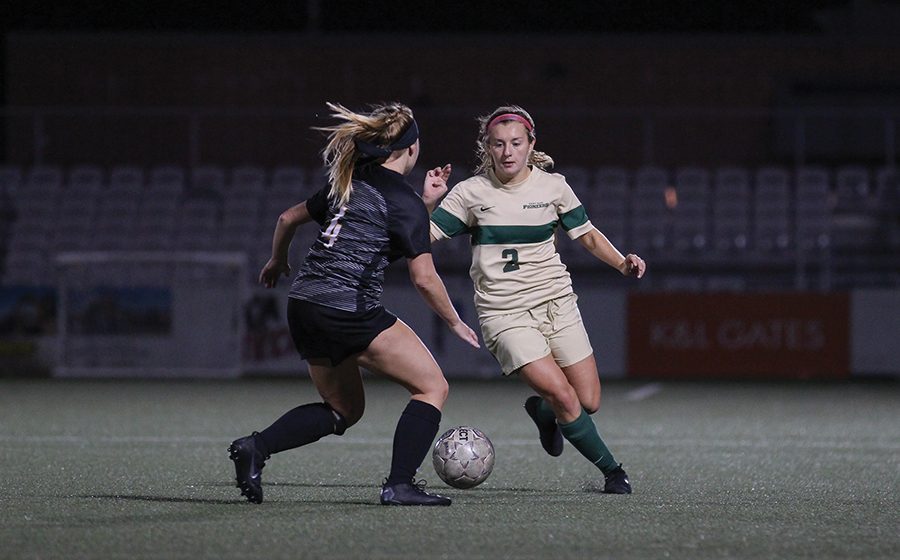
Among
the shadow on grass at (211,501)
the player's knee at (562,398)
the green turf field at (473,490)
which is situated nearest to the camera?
the green turf field at (473,490)

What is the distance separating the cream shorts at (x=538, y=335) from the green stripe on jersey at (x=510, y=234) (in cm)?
32

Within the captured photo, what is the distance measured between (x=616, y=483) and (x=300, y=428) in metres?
1.52

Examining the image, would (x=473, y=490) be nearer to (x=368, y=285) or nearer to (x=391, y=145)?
(x=368, y=285)

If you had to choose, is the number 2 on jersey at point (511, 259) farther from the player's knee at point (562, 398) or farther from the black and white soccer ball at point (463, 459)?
the black and white soccer ball at point (463, 459)

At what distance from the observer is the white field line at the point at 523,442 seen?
9.45 m

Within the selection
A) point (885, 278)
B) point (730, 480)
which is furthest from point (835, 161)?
point (730, 480)

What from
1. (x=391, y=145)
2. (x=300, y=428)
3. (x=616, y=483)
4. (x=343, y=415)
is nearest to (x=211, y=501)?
(x=300, y=428)

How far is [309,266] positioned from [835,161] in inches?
671

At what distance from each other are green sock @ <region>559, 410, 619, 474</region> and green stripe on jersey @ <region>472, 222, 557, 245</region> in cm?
85

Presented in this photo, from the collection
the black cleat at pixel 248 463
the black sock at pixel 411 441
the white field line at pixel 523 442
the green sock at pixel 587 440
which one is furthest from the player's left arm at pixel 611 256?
the white field line at pixel 523 442

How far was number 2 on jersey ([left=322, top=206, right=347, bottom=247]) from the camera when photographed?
6148 millimetres

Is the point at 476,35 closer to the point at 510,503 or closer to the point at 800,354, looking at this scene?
the point at 800,354

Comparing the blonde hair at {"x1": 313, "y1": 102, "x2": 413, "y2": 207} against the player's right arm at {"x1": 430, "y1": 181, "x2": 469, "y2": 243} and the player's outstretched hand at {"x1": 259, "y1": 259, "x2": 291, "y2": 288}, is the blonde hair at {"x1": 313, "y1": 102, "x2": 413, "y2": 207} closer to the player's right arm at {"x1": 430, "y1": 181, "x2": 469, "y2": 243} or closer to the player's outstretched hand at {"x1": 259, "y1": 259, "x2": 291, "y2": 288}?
the player's outstretched hand at {"x1": 259, "y1": 259, "x2": 291, "y2": 288}

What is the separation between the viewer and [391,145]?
6.25 meters
